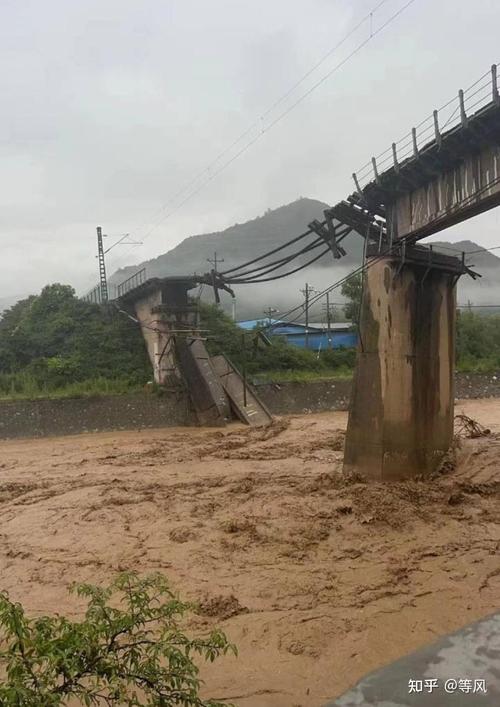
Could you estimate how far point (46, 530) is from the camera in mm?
12648

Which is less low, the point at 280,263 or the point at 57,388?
the point at 280,263

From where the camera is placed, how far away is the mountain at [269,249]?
10900cm

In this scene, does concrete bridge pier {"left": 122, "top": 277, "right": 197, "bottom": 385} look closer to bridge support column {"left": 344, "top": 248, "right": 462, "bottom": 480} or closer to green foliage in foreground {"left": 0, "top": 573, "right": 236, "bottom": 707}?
bridge support column {"left": 344, "top": 248, "right": 462, "bottom": 480}

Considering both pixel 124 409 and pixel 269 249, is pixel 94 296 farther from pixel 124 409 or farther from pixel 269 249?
pixel 269 249

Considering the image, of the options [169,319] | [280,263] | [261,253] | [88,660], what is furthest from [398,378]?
[261,253]

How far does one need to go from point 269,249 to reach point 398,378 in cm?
13158

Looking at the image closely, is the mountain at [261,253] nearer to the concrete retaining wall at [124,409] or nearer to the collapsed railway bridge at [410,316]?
the concrete retaining wall at [124,409]

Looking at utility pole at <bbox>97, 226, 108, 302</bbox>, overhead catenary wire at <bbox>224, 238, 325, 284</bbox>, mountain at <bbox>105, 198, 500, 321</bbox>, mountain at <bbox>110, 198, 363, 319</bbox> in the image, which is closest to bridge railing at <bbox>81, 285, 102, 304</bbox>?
utility pole at <bbox>97, 226, 108, 302</bbox>

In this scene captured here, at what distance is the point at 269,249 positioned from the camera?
471 ft

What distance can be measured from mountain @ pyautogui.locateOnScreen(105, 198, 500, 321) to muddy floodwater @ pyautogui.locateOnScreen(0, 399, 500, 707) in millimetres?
61976

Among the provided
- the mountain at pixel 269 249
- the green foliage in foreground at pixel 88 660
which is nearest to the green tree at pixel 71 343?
the green foliage in foreground at pixel 88 660

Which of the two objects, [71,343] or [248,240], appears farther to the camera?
[248,240]

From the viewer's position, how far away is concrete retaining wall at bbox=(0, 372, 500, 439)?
2802cm

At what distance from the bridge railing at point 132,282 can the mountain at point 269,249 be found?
4109 centimetres
